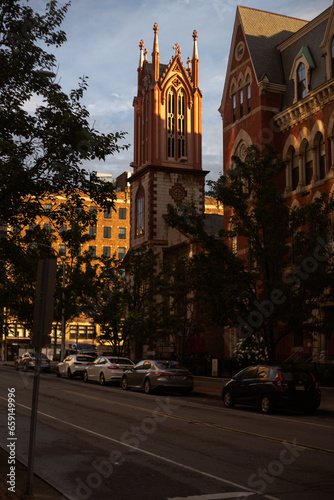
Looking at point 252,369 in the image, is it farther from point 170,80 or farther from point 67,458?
point 170,80

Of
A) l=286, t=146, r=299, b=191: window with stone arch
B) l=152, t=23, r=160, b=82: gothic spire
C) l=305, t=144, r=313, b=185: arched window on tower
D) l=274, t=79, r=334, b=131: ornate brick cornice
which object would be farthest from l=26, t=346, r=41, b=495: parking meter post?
l=152, t=23, r=160, b=82: gothic spire

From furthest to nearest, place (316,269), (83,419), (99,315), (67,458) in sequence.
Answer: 1. (99,315)
2. (316,269)
3. (83,419)
4. (67,458)

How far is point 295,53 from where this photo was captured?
38.4 metres

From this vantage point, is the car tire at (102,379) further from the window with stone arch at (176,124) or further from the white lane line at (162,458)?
the window with stone arch at (176,124)

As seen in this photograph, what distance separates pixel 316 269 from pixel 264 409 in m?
7.27

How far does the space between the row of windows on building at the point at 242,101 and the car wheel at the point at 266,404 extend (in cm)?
2441

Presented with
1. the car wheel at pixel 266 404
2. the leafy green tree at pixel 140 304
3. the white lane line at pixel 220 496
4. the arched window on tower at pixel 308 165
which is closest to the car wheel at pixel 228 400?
the car wheel at pixel 266 404

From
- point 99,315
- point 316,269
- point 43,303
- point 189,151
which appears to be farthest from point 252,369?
point 189,151

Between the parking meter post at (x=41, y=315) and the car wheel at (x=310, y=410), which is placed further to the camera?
the car wheel at (x=310, y=410)

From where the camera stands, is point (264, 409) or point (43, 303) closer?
point (43, 303)

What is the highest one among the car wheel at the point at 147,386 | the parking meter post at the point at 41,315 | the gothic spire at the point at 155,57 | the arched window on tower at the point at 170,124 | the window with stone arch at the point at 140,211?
the gothic spire at the point at 155,57

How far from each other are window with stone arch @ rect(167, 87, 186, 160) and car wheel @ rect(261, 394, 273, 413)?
43707 mm

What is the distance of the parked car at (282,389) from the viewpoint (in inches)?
747

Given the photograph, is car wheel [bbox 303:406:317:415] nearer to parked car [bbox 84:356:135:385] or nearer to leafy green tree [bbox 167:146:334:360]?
leafy green tree [bbox 167:146:334:360]
